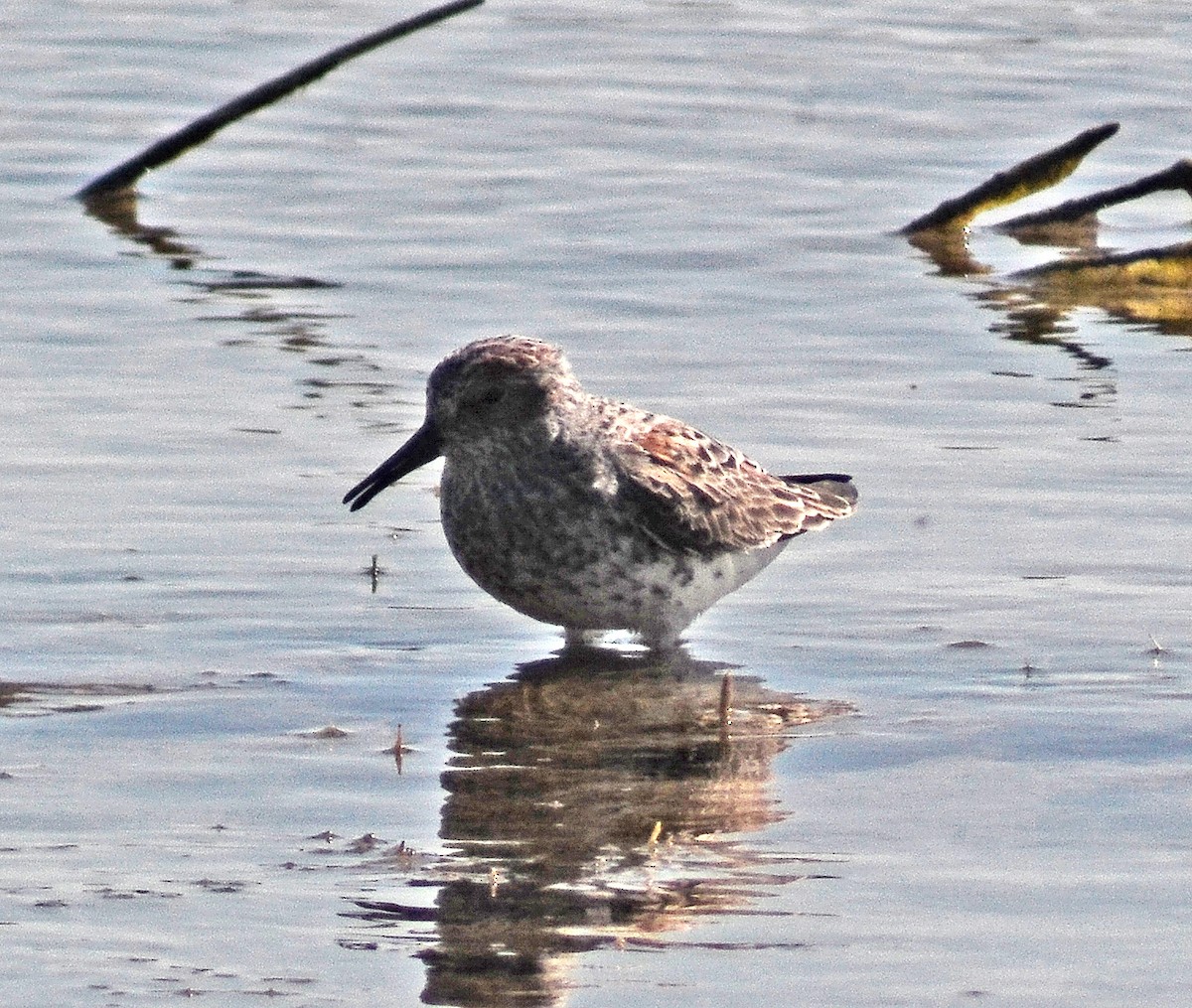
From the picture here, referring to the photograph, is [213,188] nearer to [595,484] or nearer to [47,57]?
[47,57]

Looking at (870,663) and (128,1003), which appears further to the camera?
(870,663)

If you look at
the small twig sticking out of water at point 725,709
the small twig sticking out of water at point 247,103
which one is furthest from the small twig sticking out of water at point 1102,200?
the small twig sticking out of water at point 725,709

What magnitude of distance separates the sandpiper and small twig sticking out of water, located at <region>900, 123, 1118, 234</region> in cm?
467

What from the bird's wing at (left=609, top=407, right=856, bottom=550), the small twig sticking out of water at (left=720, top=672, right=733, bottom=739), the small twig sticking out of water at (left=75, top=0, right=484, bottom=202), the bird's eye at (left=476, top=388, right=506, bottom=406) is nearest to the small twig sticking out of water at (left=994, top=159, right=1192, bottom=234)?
the small twig sticking out of water at (left=75, top=0, right=484, bottom=202)

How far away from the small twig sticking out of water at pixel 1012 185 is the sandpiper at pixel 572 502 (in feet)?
15.3

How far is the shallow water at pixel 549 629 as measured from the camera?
5.50m

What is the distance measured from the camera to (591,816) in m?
6.29

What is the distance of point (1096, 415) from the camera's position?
33.4 ft

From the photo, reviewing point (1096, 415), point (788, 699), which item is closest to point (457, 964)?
point (788, 699)

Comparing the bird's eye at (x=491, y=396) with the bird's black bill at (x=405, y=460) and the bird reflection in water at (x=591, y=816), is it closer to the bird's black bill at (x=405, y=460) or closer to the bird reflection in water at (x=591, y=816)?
the bird's black bill at (x=405, y=460)

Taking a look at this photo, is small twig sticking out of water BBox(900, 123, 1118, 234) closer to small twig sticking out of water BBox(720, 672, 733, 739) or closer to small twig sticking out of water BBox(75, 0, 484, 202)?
small twig sticking out of water BBox(75, 0, 484, 202)

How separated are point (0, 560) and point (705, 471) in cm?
246

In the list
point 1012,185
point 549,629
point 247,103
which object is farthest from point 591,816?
point 1012,185

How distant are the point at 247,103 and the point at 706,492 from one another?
483 centimetres
